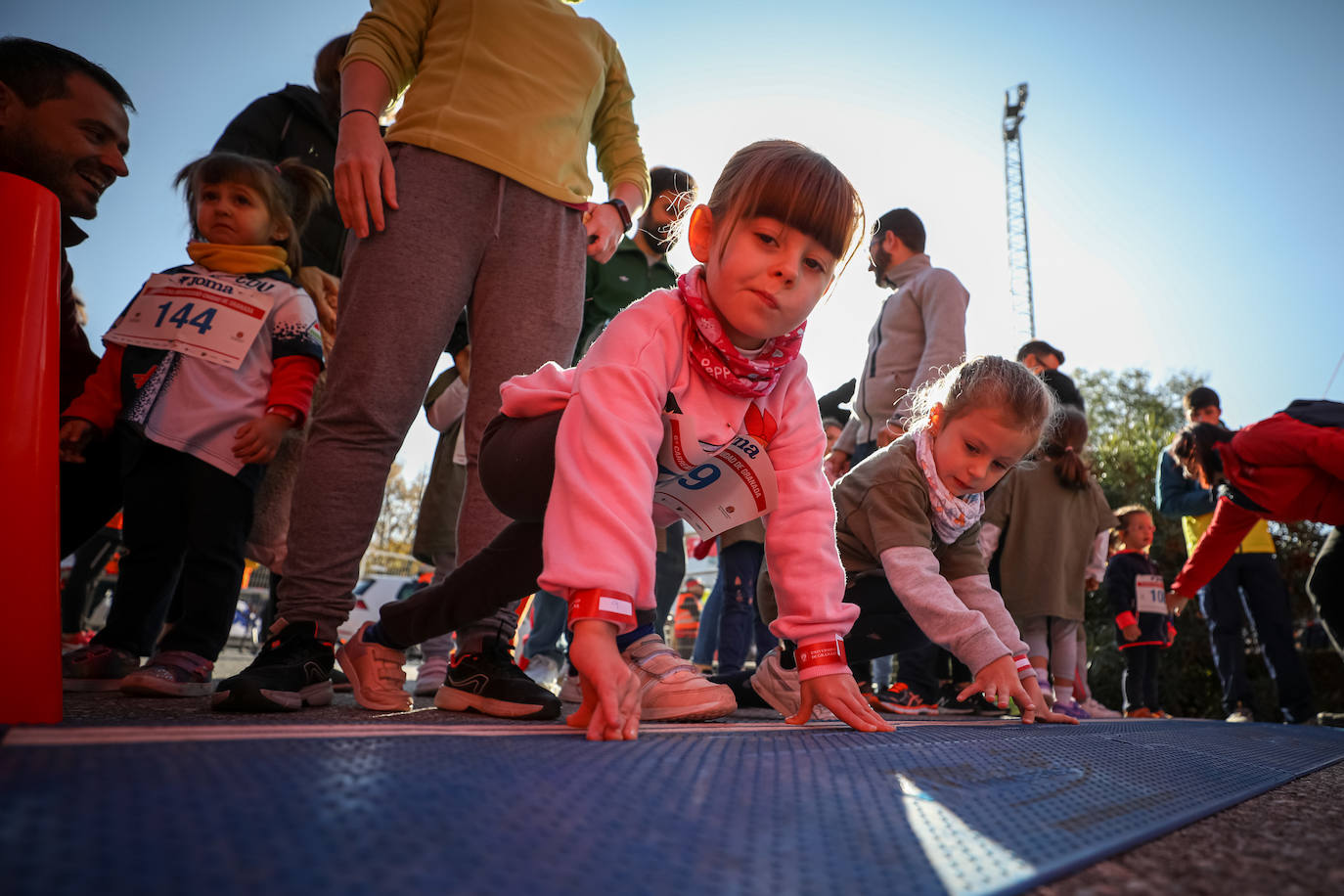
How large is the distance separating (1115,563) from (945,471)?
12.7ft

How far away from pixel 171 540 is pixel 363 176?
4.06ft

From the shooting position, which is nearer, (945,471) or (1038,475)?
(945,471)

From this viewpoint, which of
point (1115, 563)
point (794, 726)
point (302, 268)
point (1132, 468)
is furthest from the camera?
point (1132, 468)

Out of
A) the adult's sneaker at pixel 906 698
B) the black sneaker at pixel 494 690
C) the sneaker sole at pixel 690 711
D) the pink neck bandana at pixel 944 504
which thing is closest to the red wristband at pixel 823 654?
the sneaker sole at pixel 690 711

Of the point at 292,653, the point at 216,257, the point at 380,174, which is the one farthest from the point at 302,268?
the point at 292,653

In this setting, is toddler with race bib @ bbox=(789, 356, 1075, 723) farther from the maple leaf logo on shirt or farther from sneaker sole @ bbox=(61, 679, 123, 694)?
sneaker sole @ bbox=(61, 679, 123, 694)

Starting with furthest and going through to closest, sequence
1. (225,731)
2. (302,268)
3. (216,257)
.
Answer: (302,268), (216,257), (225,731)

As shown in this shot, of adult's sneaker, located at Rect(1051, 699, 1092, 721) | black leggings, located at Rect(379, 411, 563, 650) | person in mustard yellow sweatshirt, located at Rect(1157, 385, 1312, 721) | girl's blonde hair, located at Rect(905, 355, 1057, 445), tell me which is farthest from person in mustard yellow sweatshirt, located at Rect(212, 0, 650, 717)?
person in mustard yellow sweatshirt, located at Rect(1157, 385, 1312, 721)

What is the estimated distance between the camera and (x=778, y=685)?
252 centimetres

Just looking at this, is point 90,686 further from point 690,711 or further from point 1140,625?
point 1140,625

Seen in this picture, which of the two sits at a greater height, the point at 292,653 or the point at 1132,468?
the point at 1132,468

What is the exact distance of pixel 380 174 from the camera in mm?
2027

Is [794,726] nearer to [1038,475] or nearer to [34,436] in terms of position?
[34,436]

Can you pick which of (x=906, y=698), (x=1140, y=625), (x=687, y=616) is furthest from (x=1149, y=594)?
(x=687, y=616)
